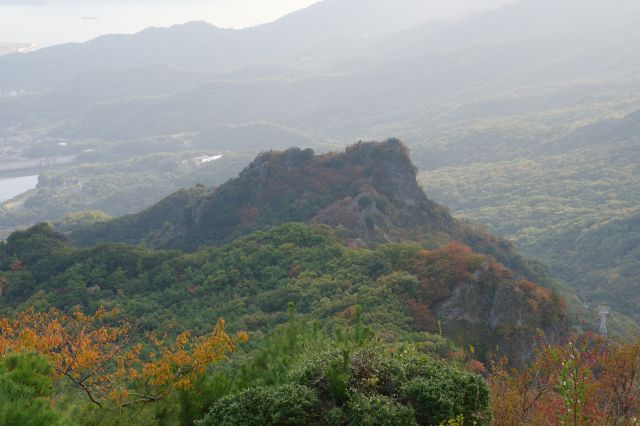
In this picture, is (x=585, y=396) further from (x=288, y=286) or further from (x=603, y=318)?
(x=603, y=318)

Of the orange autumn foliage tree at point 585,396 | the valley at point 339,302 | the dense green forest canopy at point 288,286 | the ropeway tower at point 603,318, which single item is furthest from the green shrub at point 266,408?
the ropeway tower at point 603,318

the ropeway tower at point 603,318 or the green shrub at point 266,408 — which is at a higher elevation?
the green shrub at point 266,408

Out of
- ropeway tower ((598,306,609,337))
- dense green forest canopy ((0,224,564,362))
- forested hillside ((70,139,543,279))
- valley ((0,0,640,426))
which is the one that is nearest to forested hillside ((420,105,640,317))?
valley ((0,0,640,426))

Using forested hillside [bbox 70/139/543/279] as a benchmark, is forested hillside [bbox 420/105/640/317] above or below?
below

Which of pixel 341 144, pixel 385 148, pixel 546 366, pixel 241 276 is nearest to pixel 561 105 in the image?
pixel 341 144

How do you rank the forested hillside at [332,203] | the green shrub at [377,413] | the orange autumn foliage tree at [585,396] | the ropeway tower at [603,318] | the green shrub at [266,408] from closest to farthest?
the green shrub at [377,413] < the green shrub at [266,408] < the orange autumn foliage tree at [585,396] < the ropeway tower at [603,318] < the forested hillside at [332,203]

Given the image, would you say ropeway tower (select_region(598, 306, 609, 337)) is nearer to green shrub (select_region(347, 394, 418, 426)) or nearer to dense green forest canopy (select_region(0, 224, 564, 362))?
dense green forest canopy (select_region(0, 224, 564, 362))

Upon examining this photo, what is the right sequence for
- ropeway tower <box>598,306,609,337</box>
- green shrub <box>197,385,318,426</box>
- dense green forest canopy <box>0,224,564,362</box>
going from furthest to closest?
ropeway tower <box>598,306,609,337</box>, dense green forest canopy <box>0,224,564,362</box>, green shrub <box>197,385,318,426</box>

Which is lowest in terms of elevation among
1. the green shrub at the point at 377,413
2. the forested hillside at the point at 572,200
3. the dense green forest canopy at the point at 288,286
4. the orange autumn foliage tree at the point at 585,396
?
the forested hillside at the point at 572,200

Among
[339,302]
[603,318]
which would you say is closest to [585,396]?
[339,302]

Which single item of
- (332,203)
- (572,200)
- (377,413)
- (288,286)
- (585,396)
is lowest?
(572,200)

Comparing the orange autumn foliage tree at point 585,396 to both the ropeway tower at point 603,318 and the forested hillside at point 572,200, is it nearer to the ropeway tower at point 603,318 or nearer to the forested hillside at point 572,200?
the ropeway tower at point 603,318

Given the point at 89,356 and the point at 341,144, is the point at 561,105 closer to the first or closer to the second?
the point at 341,144

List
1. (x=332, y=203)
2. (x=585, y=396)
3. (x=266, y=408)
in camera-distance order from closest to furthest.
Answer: (x=266, y=408), (x=585, y=396), (x=332, y=203)
